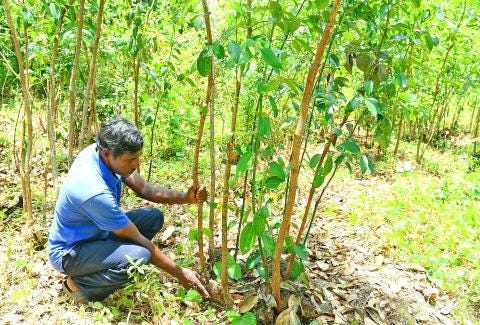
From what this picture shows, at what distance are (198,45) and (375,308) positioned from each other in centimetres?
270

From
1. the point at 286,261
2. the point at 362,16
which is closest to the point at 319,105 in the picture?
the point at 362,16

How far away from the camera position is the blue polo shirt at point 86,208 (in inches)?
91.0

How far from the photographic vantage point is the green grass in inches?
118

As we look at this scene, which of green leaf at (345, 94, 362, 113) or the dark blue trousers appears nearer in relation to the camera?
green leaf at (345, 94, 362, 113)

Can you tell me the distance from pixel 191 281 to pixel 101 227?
0.60m

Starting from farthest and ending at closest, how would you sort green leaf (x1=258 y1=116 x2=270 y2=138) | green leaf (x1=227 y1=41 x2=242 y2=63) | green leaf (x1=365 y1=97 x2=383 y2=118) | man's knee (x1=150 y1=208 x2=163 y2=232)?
man's knee (x1=150 y1=208 x2=163 y2=232) → green leaf (x1=258 y1=116 x2=270 y2=138) → green leaf (x1=365 y1=97 x2=383 y2=118) → green leaf (x1=227 y1=41 x2=242 y2=63)

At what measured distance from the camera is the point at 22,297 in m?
2.49

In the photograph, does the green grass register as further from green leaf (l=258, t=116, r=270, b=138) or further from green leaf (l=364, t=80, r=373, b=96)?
green leaf (l=258, t=116, r=270, b=138)

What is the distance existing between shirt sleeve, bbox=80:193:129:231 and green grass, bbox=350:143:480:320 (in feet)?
6.93

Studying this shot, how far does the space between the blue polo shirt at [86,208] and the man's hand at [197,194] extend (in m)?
0.39

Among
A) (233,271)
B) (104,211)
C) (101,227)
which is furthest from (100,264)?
(233,271)

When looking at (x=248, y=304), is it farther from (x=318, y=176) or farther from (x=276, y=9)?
(x=276, y=9)

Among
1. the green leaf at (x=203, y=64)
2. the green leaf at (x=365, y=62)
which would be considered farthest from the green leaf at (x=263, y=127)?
the green leaf at (x=365, y=62)

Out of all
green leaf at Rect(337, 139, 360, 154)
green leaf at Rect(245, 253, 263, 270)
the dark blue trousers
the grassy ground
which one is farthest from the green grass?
the dark blue trousers
